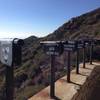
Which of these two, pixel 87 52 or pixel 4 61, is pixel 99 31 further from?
pixel 4 61

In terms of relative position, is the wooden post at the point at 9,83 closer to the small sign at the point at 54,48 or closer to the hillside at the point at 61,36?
the small sign at the point at 54,48

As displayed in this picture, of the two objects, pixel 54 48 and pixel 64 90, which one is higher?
pixel 54 48

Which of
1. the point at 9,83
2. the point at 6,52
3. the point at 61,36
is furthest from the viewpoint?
the point at 61,36

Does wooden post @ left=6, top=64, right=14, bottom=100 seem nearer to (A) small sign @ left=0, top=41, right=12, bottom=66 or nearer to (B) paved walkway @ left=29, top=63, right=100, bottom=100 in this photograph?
(A) small sign @ left=0, top=41, right=12, bottom=66

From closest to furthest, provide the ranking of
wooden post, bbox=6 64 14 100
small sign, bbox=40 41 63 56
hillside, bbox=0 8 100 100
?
1. wooden post, bbox=6 64 14 100
2. small sign, bbox=40 41 63 56
3. hillside, bbox=0 8 100 100

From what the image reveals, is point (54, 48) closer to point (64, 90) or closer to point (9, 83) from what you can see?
point (64, 90)

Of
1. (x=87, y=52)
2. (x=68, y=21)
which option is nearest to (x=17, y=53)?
(x=87, y=52)

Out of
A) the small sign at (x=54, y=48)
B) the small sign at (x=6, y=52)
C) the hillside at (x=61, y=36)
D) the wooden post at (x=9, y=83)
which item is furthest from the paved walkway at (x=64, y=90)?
the hillside at (x=61, y=36)

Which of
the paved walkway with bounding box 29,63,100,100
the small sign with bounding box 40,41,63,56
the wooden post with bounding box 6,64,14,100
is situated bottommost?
the paved walkway with bounding box 29,63,100,100

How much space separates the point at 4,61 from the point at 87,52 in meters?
25.6

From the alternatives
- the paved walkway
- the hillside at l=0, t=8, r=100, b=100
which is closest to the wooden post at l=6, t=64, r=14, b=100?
the paved walkway

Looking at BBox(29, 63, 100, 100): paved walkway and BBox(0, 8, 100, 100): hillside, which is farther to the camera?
BBox(0, 8, 100, 100): hillside

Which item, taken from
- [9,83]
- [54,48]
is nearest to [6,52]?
[9,83]

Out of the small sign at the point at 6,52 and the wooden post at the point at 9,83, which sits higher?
the small sign at the point at 6,52
